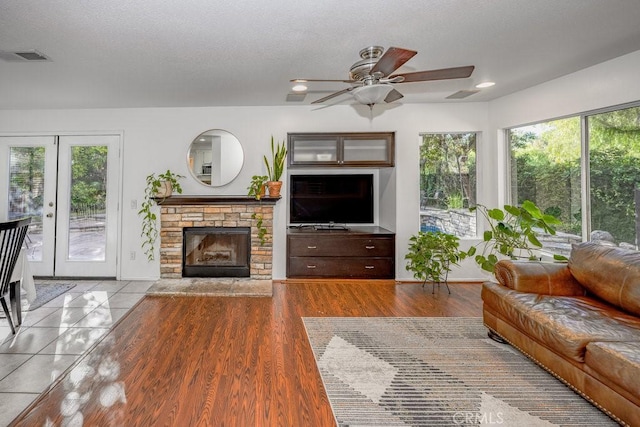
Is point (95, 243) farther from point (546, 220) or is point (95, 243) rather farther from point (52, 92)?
point (546, 220)

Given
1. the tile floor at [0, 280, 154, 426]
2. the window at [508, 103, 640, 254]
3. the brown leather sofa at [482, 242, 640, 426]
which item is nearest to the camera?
the brown leather sofa at [482, 242, 640, 426]

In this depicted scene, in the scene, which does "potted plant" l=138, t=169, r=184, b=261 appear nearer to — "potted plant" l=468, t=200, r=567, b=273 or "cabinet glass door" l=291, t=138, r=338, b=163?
"cabinet glass door" l=291, t=138, r=338, b=163

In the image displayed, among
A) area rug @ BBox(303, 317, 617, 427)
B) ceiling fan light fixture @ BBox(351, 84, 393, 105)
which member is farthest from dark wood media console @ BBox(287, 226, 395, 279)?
ceiling fan light fixture @ BBox(351, 84, 393, 105)

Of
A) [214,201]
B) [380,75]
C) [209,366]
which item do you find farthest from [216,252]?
[380,75]

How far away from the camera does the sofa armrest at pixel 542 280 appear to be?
2.57 metres

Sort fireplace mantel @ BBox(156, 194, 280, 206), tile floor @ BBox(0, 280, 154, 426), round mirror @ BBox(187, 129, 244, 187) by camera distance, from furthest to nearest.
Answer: round mirror @ BBox(187, 129, 244, 187) → fireplace mantel @ BBox(156, 194, 280, 206) → tile floor @ BBox(0, 280, 154, 426)

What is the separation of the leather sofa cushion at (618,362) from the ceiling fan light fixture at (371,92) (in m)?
1.99

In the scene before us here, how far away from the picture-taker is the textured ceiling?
2.18m

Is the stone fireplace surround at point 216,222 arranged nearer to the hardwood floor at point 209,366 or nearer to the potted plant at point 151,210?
the potted plant at point 151,210

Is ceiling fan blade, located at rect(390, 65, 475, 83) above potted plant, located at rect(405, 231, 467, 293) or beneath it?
above

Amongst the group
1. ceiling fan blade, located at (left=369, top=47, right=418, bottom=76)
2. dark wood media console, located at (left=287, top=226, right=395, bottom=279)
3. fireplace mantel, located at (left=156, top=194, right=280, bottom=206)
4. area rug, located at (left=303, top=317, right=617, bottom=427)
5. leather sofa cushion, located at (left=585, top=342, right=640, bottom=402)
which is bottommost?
area rug, located at (left=303, top=317, right=617, bottom=427)

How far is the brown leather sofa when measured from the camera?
5.40 ft

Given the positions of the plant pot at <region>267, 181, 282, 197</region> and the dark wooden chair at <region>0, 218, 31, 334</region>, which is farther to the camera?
the plant pot at <region>267, 181, 282, 197</region>

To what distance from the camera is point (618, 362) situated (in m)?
Result: 1.60
